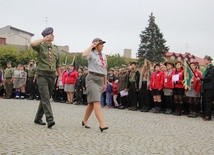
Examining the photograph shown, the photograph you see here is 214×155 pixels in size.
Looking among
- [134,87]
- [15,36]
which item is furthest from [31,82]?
[15,36]

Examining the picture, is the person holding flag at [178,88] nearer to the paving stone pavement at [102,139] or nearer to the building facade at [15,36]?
the paving stone pavement at [102,139]

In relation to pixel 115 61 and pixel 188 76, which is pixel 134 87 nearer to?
pixel 188 76

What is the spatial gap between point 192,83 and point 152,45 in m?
58.0

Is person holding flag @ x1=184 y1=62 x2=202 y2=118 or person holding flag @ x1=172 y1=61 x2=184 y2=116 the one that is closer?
person holding flag @ x1=184 y1=62 x2=202 y2=118

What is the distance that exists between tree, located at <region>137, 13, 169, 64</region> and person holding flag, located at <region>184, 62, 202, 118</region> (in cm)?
5699

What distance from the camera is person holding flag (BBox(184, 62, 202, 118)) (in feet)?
47.7

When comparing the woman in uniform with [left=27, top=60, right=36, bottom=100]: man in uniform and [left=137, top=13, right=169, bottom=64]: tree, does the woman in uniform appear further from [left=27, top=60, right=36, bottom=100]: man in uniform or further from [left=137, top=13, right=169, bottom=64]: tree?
[left=137, top=13, right=169, bottom=64]: tree

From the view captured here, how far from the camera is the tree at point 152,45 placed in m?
71.9

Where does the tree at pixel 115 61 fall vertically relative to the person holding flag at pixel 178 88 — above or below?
above

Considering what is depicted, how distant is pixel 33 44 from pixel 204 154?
4723 mm

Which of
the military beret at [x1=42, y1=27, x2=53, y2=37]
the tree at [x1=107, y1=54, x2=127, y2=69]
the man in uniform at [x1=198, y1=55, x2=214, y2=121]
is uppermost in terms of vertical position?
the tree at [x1=107, y1=54, x2=127, y2=69]

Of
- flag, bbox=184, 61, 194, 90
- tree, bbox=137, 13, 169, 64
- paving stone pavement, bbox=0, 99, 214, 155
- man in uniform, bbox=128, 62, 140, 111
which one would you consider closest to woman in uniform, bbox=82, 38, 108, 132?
paving stone pavement, bbox=0, 99, 214, 155

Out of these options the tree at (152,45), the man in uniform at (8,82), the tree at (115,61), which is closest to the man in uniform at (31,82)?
the man in uniform at (8,82)

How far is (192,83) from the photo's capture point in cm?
1459
